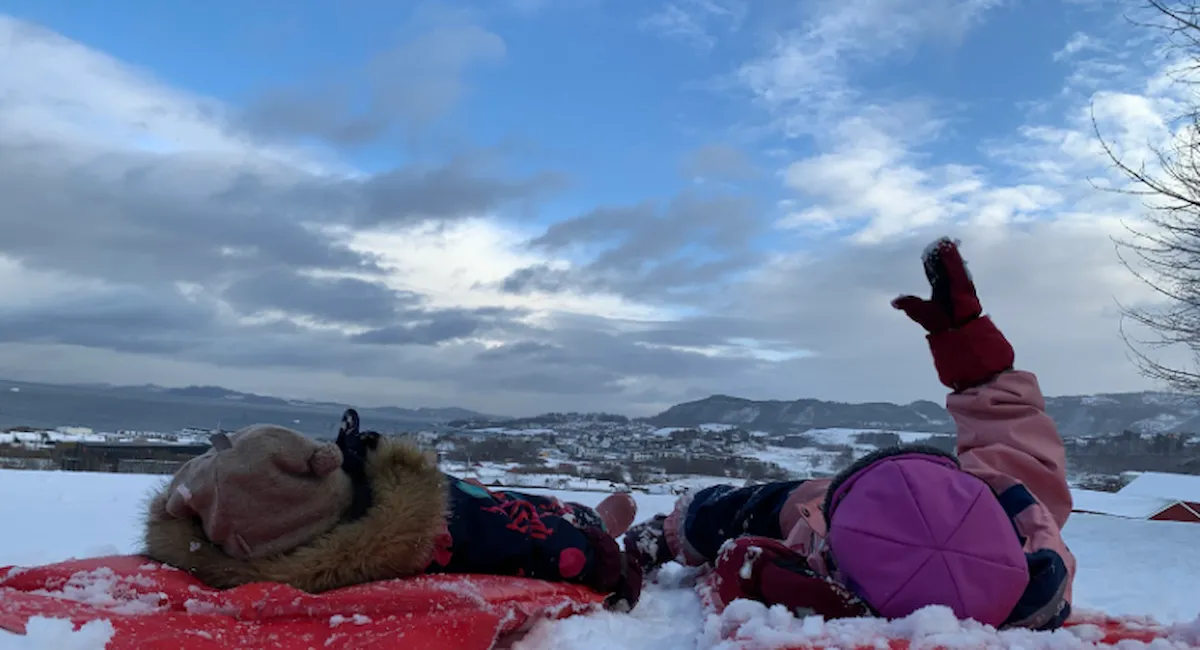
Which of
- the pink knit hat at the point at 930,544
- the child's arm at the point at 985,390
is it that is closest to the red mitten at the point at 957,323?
the child's arm at the point at 985,390

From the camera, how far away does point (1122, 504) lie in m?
15.5

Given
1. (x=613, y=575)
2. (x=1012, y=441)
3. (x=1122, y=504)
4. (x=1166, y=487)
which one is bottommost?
(x=1122, y=504)

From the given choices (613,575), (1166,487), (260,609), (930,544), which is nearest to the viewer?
(930,544)

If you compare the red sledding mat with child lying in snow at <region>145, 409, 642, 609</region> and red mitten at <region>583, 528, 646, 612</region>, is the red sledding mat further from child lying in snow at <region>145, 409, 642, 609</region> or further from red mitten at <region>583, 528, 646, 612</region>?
red mitten at <region>583, 528, 646, 612</region>

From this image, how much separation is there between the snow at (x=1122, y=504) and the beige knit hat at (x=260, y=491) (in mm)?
15506

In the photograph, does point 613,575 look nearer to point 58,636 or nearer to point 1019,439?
point 1019,439

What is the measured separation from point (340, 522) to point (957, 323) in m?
1.97

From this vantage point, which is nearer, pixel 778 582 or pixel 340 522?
pixel 778 582

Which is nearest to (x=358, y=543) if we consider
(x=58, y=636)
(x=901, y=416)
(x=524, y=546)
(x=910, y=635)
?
(x=524, y=546)

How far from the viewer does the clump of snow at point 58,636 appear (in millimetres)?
1416

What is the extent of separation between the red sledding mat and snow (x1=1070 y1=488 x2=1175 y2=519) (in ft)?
50.3

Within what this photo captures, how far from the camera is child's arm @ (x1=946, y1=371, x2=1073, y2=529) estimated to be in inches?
90.7

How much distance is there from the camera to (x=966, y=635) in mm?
1464

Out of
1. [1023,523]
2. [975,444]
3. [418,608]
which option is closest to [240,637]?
[418,608]
